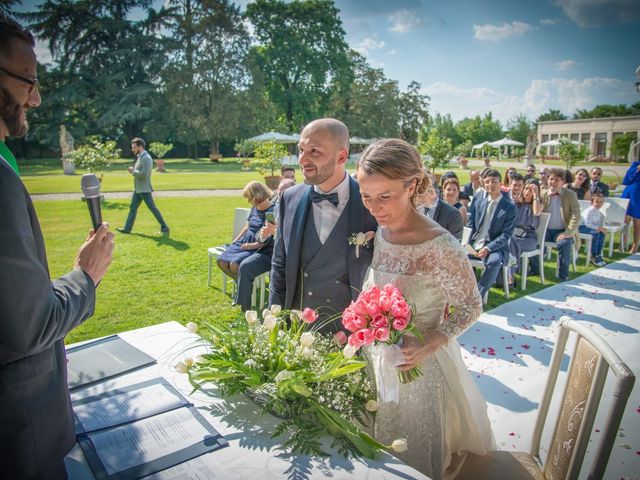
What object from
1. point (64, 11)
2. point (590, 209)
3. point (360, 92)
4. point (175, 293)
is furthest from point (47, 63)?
point (590, 209)

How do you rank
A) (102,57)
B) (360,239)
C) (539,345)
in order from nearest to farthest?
(360,239)
(539,345)
(102,57)

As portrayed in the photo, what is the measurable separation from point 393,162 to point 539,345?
4182 millimetres

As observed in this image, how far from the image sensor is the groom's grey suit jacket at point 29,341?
109 centimetres

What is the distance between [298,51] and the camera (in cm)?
4947

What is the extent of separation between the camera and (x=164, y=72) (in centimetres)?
4403

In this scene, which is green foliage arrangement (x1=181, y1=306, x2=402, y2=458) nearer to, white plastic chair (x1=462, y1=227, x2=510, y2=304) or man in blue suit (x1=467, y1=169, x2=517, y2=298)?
man in blue suit (x1=467, y1=169, x2=517, y2=298)

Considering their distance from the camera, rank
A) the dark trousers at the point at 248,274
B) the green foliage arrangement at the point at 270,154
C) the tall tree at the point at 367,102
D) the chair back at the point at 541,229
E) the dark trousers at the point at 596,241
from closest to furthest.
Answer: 1. the dark trousers at the point at 248,274
2. the chair back at the point at 541,229
3. the dark trousers at the point at 596,241
4. the green foliage arrangement at the point at 270,154
5. the tall tree at the point at 367,102

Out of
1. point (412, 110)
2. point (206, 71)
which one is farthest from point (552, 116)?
point (206, 71)

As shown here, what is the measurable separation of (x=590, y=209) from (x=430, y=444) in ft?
30.2

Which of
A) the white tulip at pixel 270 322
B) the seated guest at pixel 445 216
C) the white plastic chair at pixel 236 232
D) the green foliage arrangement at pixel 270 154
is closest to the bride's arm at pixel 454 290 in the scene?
the white tulip at pixel 270 322

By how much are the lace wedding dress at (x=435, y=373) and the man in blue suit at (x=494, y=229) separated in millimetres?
4437

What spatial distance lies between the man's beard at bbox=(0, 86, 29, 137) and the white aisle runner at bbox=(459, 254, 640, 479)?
147 inches

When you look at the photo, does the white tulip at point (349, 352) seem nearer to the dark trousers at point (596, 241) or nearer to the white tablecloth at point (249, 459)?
the white tablecloth at point (249, 459)

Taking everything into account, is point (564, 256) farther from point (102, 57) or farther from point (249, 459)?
point (102, 57)
